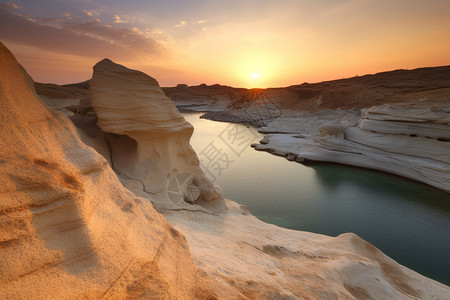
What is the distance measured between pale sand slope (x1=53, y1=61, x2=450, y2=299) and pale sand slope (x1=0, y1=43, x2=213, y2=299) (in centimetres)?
77

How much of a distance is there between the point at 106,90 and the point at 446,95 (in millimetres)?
17926

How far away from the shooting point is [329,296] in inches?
120

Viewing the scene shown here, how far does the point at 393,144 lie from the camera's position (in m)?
12.9

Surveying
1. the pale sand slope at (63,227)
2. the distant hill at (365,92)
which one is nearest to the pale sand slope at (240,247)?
the pale sand slope at (63,227)

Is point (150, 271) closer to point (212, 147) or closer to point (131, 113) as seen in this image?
point (131, 113)

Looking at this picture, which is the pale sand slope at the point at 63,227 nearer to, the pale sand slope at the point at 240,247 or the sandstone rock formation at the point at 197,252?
the sandstone rock formation at the point at 197,252

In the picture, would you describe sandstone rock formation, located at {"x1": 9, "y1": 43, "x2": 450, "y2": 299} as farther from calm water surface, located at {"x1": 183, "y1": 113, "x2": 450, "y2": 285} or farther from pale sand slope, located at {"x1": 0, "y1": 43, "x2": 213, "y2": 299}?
calm water surface, located at {"x1": 183, "y1": 113, "x2": 450, "y2": 285}

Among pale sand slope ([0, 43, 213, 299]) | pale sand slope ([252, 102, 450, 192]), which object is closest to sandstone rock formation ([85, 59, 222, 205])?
pale sand slope ([0, 43, 213, 299])

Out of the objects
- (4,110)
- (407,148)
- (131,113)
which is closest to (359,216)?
(407,148)

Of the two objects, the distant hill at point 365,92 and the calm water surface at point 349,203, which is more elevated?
the distant hill at point 365,92

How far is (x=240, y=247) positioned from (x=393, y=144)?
1283 cm

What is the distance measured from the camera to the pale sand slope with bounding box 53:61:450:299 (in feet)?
9.66

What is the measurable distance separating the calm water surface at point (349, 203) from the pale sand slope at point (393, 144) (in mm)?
659

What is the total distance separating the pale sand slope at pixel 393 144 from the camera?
1101 centimetres
